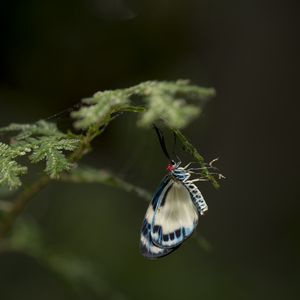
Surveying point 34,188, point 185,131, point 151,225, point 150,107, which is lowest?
point 150,107

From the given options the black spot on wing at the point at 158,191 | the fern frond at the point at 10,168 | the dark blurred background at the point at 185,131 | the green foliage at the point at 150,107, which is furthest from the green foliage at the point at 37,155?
the dark blurred background at the point at 185,131

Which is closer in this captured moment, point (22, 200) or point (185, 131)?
point (22, 200)

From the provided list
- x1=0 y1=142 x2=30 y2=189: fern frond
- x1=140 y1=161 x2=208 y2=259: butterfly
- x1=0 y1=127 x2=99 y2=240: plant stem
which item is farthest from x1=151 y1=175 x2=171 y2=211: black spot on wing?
x1=0 y1=142 x2=30 y2=189: fern frond

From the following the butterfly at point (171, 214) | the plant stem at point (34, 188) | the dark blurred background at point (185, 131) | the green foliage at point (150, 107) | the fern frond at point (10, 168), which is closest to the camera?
the green foliage at point (150, 107)

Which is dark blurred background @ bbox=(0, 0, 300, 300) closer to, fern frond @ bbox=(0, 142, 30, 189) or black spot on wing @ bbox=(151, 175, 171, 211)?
black spot on wing @ bbox=(151, 175, 171, 211)

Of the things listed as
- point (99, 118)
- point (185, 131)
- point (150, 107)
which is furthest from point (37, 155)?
point (185, 131)

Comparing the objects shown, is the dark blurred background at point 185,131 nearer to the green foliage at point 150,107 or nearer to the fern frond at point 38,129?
the fern frond at point 38,129

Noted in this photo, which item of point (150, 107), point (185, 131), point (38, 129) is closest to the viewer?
point (150, 107)

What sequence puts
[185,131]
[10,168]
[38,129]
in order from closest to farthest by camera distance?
[10,168] < [38,129] < [185,131]

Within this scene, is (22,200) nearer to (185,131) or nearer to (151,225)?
(151,225)
